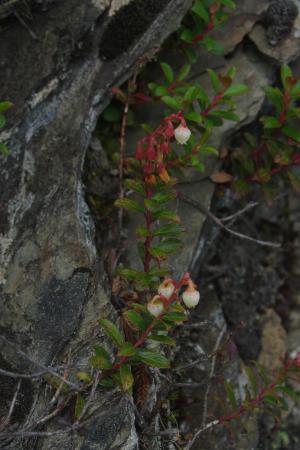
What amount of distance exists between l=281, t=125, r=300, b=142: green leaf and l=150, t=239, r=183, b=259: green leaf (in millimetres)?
1023

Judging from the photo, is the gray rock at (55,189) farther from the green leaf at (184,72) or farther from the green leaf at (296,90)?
the green leaf at (296,90)

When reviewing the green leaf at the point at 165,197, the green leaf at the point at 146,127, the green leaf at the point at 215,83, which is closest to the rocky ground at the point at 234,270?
the green leaf at the point at 146,127

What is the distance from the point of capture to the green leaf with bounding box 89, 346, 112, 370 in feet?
7.98

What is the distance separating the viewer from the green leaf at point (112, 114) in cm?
344

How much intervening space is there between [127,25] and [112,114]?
0.54 meters

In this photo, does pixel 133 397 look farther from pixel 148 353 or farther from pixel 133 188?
pixel 133 188

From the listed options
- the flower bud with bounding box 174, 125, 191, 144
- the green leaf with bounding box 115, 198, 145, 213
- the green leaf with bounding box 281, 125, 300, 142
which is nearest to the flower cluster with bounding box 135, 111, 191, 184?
the flower bud with bounding box 174, 125, 191, 144

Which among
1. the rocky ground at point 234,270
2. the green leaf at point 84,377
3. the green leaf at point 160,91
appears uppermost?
the green leaf at point 160,91

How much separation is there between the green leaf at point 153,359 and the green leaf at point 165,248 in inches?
20.8

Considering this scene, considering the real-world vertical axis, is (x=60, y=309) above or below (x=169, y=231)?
above

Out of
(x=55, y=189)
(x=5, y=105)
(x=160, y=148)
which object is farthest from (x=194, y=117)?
(x=5, y=105)

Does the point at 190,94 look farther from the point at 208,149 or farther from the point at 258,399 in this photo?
the point at 258,399

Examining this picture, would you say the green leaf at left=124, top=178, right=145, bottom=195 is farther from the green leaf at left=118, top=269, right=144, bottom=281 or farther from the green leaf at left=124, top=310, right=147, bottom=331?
the green leaf at left=124, top=310, right=147, bottom=331

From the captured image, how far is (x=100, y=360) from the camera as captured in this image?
245 centimetres
